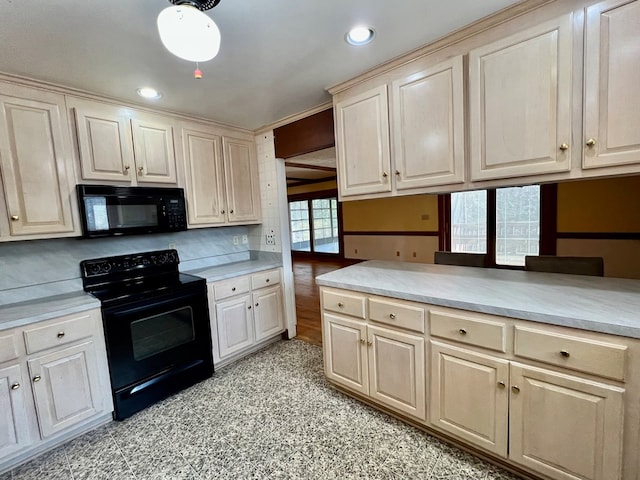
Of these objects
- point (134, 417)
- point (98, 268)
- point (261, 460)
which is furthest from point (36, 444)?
point (261, 460)

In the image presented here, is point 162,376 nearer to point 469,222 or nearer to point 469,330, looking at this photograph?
point 469,330

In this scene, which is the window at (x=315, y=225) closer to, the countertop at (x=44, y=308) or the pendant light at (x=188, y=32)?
the countertop at (x=44, y=308)

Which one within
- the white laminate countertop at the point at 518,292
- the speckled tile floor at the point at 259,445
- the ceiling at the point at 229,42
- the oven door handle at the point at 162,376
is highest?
the ceiling at the point at 229,42

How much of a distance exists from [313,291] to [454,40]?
4.18m

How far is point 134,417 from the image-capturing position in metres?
2.05

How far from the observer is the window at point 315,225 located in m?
8.60

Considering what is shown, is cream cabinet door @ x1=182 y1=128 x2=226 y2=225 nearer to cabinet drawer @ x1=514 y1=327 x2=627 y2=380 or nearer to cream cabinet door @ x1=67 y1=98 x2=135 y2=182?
cream cabinet door @ x1=67 y1=98 x2=135 y2=182

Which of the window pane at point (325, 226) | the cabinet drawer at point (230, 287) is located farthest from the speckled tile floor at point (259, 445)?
the window pane at point (325, 226)

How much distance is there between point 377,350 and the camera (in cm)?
186

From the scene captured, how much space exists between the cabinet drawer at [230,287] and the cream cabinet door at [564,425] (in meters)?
2.21

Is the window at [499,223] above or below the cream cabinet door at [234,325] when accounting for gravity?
above

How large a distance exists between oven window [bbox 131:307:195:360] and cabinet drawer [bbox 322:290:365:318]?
1179mm

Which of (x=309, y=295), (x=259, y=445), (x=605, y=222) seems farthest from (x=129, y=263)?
(x=605, y=222)

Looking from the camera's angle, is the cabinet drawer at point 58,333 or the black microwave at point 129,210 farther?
the black microwave at point 129,210
